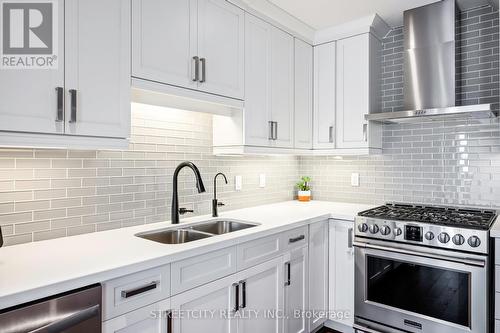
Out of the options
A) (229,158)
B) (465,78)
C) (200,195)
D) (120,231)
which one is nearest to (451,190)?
(465,78)

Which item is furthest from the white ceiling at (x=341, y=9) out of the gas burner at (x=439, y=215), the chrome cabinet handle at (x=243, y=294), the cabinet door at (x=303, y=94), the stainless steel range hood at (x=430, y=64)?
the chrome cabinet handle at (x=243, y=294)

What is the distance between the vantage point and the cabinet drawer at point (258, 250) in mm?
1892

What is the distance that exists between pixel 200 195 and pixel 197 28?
1.19 m

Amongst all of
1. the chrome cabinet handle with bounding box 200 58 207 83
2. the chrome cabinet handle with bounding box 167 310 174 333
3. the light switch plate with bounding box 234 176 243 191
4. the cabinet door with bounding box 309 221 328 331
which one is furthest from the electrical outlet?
the chrome cabinet handle with bounding box 167 310 174 333

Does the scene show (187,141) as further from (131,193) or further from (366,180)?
(366,180)

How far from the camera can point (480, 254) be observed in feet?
6.60

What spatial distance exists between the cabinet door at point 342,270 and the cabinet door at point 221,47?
4.37 feet

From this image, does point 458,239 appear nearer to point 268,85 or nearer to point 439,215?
point 439,215

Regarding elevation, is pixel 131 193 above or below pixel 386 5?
below

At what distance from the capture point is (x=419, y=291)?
224 centimetres

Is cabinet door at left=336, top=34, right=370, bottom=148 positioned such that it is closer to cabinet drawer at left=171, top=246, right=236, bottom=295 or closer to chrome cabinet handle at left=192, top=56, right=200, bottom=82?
chrome cabinet handle at left=192, top=56, right=200, bottom=82

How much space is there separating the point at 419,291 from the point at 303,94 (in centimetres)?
184

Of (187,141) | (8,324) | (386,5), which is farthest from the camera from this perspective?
(386,5)

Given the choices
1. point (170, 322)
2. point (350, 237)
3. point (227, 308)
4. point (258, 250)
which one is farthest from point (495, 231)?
point (170, 322)
